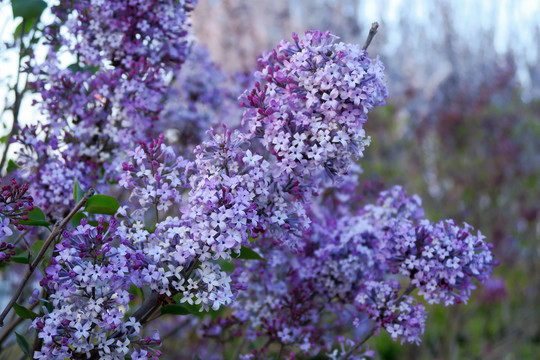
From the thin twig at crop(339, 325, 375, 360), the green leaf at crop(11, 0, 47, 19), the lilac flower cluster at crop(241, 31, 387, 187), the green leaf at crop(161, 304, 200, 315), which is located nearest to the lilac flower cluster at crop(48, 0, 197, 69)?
the green leaf at crop(11, 0, 47, 19)

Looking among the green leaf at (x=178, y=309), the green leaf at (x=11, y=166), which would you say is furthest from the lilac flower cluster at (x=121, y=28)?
the green leaf at (x=178, y=309)

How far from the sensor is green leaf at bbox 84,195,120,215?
1476 mm

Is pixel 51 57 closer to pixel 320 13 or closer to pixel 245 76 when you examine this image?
pixel 245 76

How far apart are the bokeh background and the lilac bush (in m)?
3.21

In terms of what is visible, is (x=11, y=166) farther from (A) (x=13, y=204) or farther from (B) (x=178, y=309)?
(B) (x=178, y=309)

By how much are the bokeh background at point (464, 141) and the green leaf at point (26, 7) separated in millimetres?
3814

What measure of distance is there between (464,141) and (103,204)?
19.2ft

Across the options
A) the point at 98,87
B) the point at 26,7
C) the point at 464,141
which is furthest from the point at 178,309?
the point at 464,141

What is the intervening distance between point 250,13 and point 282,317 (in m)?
7.04

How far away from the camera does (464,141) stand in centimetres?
658

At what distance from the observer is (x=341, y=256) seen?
1.99m

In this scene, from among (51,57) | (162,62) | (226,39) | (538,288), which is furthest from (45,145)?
Answer: (226,39)

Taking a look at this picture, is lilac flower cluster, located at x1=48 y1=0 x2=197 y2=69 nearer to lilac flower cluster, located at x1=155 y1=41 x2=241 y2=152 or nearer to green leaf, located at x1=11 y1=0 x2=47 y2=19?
green leaf, located at x1=11 y1=0 x2=47 y2=19

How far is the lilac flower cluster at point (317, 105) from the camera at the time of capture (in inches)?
57.1
